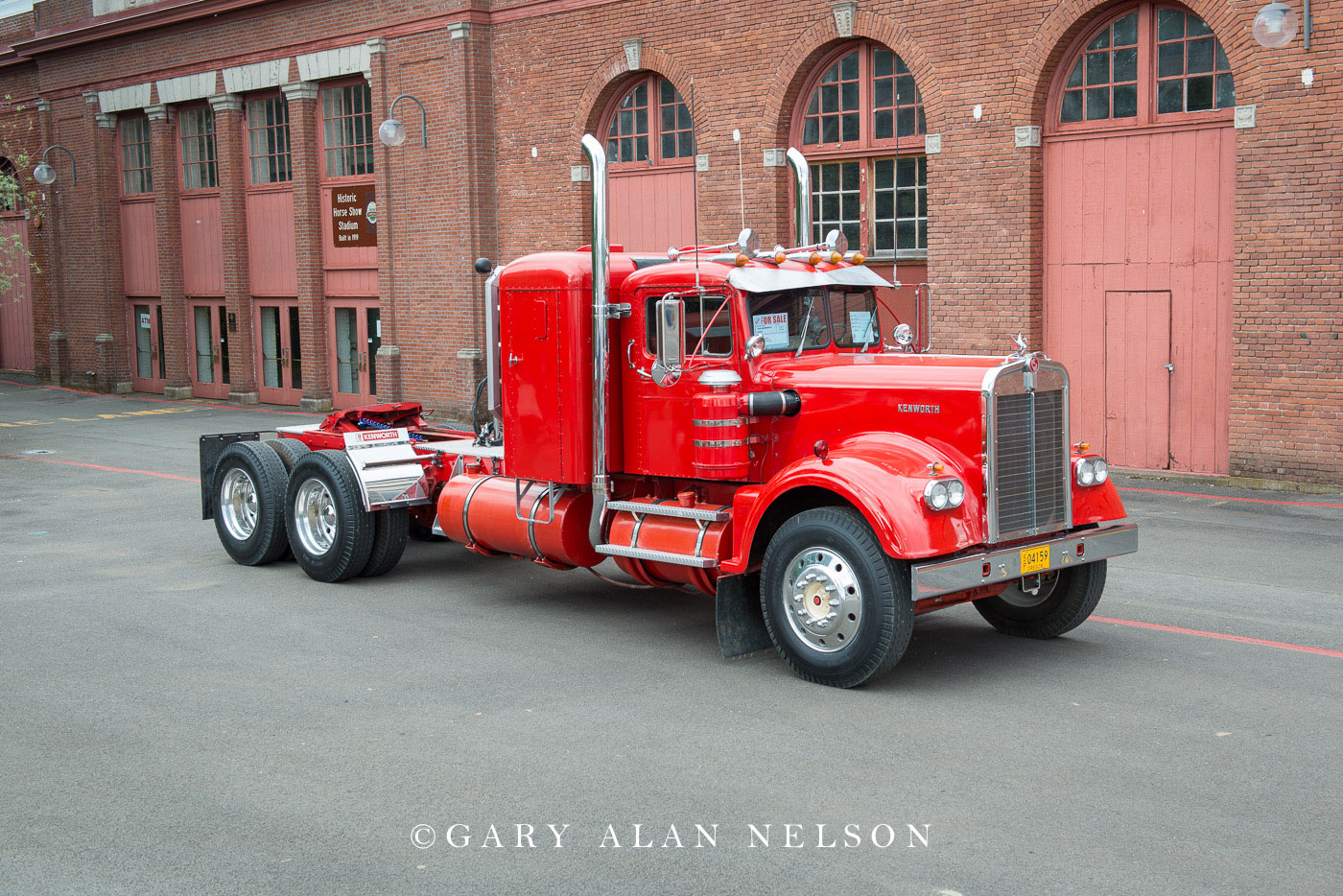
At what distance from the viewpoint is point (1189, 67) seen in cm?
1507

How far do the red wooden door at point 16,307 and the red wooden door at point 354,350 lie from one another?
12007 mm

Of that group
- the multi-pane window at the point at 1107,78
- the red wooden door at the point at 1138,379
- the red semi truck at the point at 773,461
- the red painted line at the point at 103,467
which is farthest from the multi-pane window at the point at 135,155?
the red semi truck at the point at 773,461

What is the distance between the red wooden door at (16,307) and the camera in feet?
113

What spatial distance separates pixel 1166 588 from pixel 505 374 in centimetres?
525

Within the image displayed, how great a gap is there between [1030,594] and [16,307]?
111 ft

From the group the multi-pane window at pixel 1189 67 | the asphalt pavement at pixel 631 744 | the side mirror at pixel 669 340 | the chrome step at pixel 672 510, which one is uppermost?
the multi-pane window at pixel 1189 67

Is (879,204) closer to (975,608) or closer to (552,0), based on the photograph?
(552,0)

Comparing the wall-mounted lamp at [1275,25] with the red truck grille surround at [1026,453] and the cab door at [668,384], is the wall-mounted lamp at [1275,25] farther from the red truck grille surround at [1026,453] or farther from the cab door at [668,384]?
the cab door at [668,384]

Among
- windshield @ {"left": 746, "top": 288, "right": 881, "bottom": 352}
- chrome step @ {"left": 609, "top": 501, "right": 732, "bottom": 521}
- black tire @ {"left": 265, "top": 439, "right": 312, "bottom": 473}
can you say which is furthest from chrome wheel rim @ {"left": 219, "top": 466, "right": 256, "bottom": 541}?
windshield @ {"left": 746, "top": 288, "right": 881, "bottom": 352}

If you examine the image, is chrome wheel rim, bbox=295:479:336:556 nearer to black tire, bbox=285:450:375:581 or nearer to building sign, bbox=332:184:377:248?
black tire, bbox=285:450:375:581

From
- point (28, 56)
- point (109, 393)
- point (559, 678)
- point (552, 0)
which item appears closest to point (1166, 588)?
point (559, 678)

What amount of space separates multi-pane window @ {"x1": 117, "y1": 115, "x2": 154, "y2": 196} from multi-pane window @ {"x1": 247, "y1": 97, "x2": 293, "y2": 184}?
4.08m

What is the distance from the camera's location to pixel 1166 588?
393 inches

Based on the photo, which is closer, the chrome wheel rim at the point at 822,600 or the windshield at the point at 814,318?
the chrome wheel rim at the point at 822,600
